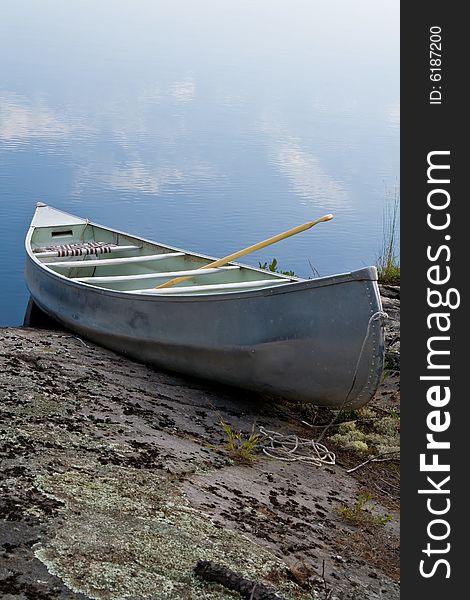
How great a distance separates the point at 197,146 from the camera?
19.3 metres

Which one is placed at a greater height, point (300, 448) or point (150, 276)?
point (150, 276)

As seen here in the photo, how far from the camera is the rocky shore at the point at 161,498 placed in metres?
3.11

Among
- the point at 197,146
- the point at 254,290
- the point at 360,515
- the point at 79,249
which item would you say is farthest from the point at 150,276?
the point at 197,146

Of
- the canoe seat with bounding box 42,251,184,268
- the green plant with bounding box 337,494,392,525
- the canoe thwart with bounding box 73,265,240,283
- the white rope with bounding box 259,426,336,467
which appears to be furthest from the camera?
the canoe seat with bounding box 42,251,184,268

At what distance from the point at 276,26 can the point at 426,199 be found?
56.8 meters

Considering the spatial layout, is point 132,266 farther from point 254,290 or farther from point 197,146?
point 197,146

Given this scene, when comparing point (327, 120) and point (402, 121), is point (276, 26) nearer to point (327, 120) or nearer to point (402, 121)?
point (327, 120)

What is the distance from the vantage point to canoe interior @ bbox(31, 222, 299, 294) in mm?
6648

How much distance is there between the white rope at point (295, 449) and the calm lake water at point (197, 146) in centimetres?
499

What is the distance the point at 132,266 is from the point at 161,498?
168 inches

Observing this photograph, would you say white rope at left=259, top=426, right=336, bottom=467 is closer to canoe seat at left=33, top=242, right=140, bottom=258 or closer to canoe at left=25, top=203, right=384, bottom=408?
canoe at left=25, top=203, right=384, bottom=408

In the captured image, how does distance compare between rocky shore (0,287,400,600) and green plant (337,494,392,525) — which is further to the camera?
green plant (337,494,392,525)

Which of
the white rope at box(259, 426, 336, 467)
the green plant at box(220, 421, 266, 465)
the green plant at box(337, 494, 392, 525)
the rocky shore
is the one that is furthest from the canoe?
the green plant at box(337, 494, 392, 525)

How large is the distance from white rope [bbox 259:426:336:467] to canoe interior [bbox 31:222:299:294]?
150 cm
